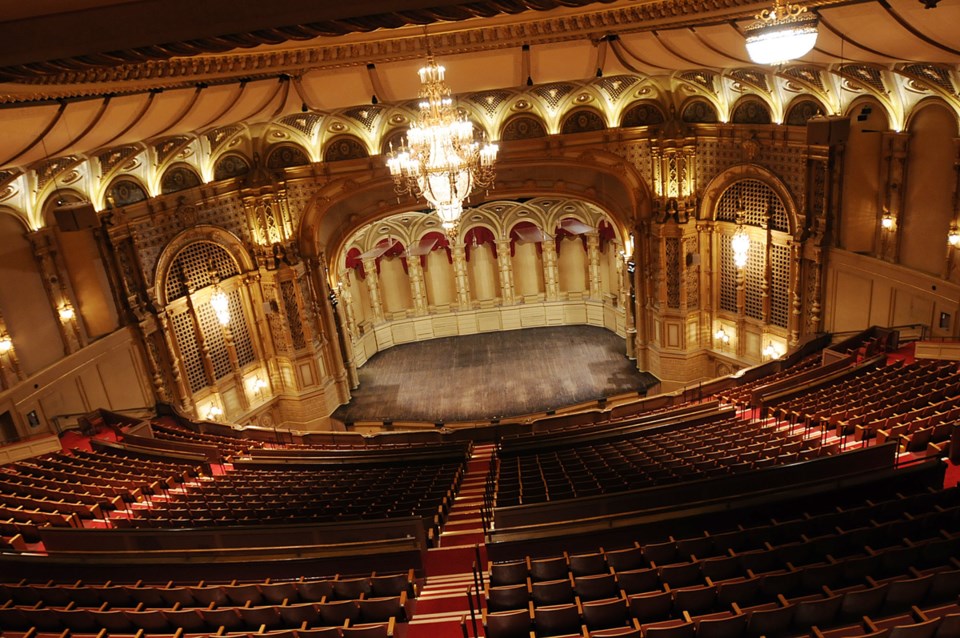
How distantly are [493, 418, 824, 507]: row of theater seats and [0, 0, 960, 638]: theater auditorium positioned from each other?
86 millimetres

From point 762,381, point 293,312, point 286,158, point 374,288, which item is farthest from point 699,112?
point 374,288

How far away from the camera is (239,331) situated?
60.8 ft

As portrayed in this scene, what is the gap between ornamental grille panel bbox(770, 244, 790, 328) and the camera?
54.1ft

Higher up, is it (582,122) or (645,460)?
(582,122)

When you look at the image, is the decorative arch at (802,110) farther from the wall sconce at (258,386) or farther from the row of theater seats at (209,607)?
the wall sconce at (258,386)

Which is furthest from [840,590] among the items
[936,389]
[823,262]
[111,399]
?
[111,399]

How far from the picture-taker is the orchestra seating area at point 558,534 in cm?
503

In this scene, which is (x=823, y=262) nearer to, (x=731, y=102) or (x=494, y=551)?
(x=731, y=102)

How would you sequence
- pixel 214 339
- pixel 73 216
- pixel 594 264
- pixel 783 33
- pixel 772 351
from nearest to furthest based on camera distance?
pixel 783 33 < pixel 73 216 < pixel 772 351 < pixel 214 339 < pixel 594 264

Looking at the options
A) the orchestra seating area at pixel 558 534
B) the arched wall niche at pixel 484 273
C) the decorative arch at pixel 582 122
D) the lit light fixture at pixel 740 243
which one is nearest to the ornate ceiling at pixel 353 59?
the decorative arch at pixel 582 122

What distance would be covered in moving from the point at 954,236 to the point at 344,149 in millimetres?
14432

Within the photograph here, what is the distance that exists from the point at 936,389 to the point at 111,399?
1640 centimetres

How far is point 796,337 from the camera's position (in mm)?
16172

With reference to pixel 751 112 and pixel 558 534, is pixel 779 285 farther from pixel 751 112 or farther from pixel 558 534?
pixel 558 534
